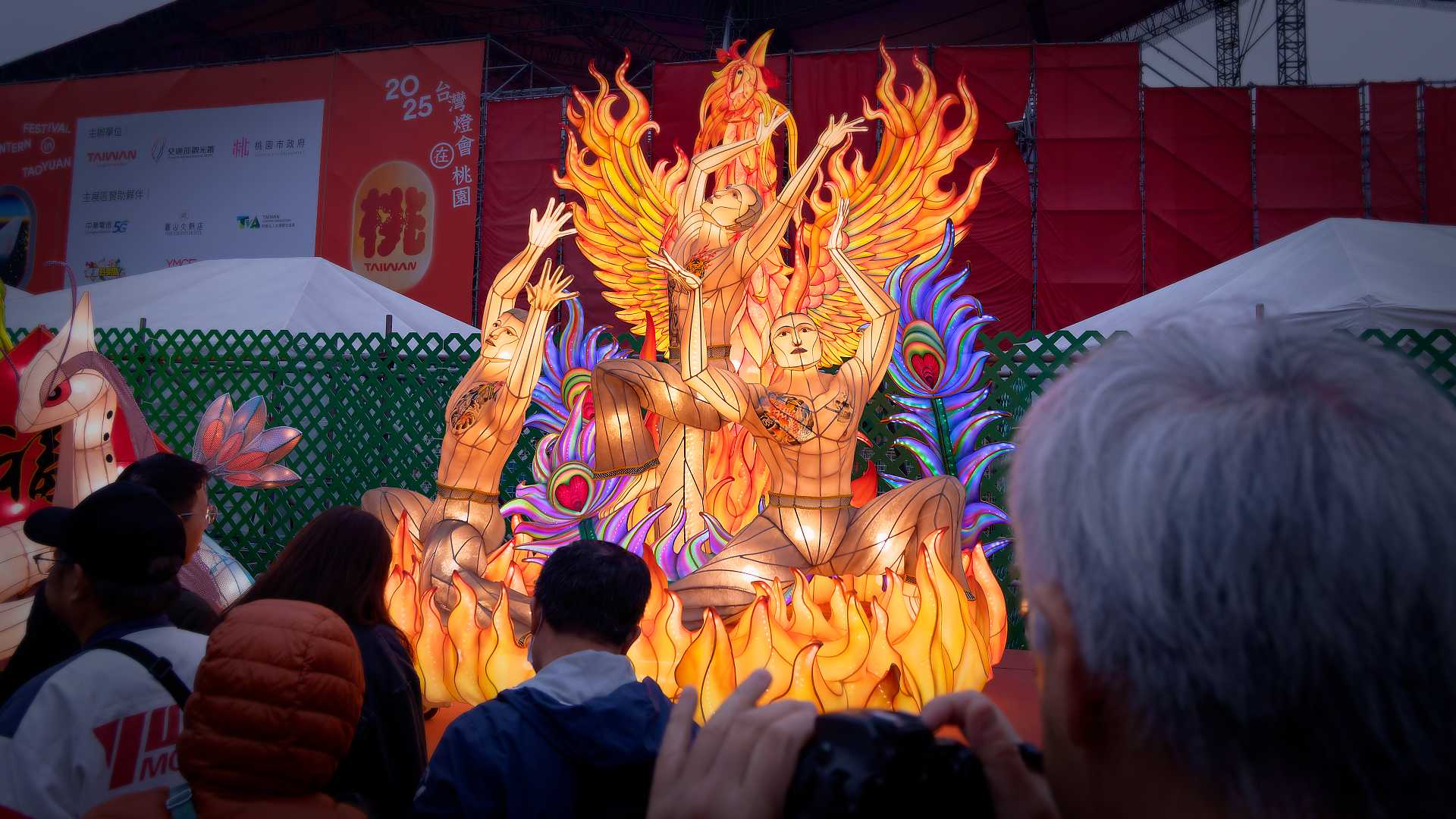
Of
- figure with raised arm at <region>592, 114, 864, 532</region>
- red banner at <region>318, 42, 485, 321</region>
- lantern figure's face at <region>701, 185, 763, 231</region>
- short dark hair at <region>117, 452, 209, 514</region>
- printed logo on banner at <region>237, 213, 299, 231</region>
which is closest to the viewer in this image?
short dark hair at <region>117, 452, 209, 514</region>

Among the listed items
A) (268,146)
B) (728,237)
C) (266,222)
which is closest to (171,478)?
(728,237)

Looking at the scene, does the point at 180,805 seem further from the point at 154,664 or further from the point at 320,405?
the point at 320,405

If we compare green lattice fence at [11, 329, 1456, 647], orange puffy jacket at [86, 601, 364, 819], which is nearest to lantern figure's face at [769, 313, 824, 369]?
green lattice fence at [11, 329, 1456, 647]

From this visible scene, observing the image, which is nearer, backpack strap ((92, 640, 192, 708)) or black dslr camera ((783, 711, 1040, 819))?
black dslr camera ((783, 711, 1040, 819))

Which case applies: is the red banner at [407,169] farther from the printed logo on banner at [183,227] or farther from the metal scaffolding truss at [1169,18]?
the metal scaffolding truss at [1169,18]

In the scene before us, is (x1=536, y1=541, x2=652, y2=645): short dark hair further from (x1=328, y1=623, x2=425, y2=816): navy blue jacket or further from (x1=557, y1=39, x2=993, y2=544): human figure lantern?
(x1=557, y1=39, x2=993, y2=544): human figure lantern

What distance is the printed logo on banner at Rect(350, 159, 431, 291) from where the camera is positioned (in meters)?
12.0

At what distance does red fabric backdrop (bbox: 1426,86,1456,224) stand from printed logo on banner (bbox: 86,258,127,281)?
15765mm

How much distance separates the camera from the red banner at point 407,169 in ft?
38.9

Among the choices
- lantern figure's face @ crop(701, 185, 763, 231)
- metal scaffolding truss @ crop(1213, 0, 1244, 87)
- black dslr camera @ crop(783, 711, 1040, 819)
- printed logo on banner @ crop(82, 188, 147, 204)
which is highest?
metal scaffolding truss @ crop(1213, 0, 1244, 87)

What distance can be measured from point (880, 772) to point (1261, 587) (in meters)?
0.24

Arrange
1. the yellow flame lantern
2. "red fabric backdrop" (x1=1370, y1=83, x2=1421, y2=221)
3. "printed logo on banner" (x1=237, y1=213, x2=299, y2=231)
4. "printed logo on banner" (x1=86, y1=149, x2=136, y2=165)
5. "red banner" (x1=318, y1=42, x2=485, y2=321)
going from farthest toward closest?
"printed logo on banner" (x1=86, y1=149, x2=136, y2=165)
"printed logo on banner" (x1=237, y1=213, x2=299, y2=231)
"red banner" (x1=318, y1=42, x2=485, y2=321)
"red fabric backdrop" (x1=1370, y1=83, x2=1421, y2=221)
the yellow flame lantern

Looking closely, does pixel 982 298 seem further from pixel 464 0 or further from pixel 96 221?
pixel 96 221

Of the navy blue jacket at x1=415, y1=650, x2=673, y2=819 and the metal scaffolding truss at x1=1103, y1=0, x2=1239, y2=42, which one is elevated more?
the metal scaffolding truss at x1=1103, y1=0, x2=1239, y2=42
